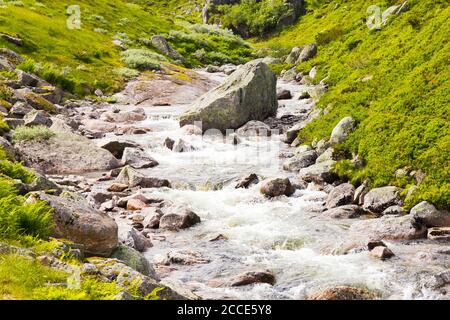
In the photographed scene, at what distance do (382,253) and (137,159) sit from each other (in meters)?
16.5

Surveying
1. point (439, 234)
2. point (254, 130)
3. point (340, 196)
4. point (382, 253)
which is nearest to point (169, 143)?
point (254, 130)

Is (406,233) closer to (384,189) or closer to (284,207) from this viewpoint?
(384,189)

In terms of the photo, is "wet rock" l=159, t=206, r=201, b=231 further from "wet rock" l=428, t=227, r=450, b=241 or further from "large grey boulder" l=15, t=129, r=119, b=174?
"large grey boulder" l=15, t=129, r=119, b=174

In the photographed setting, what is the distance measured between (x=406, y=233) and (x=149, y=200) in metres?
10.6

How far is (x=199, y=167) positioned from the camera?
26.8m

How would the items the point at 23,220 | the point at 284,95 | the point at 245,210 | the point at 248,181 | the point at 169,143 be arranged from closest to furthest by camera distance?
the point at 23,220 < the point at 245,210 < the point at 248,181 < the point at 169,143 < the point at 284,95

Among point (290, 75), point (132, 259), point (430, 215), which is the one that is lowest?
point (430, 215)

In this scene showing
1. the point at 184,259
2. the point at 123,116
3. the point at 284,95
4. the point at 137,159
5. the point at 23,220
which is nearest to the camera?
the point at 23,220

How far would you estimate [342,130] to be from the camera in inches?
1009

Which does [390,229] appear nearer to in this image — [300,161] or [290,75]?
[300,161]

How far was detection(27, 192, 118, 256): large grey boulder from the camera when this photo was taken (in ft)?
39.0

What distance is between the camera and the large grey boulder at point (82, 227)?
11875mm

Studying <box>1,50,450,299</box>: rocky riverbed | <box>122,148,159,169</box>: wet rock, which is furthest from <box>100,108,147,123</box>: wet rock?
<box>122,148,159,169</box>: wet rock

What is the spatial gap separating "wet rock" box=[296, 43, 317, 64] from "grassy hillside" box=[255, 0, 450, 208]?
1206 cm
